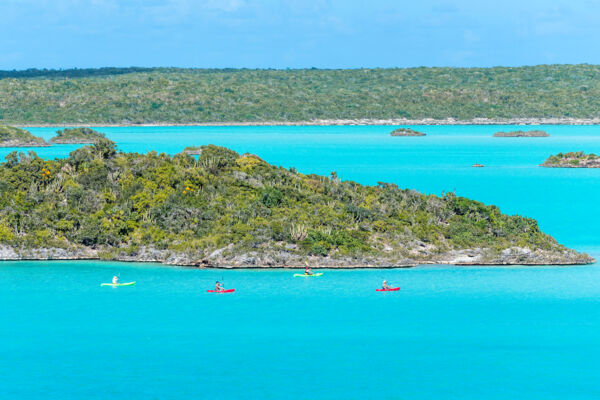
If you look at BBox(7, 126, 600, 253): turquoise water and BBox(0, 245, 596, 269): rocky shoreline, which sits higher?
BBox(0, 245, 596, 269): rocky shoreline

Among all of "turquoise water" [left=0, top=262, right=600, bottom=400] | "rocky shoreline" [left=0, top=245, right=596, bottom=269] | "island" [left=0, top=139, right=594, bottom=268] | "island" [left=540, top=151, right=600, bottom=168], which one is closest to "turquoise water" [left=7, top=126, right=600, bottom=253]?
"island" [left=540, top=151, right=600, bottom=168]

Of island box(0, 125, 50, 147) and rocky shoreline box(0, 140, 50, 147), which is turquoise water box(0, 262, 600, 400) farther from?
island box(0, 125, 50, 147)

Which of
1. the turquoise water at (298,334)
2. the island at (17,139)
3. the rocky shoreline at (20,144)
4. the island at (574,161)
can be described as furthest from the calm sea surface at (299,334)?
the island at (17,139)

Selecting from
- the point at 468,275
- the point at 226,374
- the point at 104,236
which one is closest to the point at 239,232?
the point at 104,236

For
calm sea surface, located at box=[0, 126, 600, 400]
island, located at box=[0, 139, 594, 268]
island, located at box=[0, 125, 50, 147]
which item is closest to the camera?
calm sea surface, located at box=[0, 126, 600, 400]

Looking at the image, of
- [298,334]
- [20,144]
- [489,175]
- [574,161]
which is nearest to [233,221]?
[298,334]

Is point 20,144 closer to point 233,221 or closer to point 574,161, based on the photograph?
point 574,161

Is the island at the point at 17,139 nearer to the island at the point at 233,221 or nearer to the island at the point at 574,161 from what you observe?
the island at the point at 574,161
